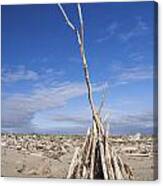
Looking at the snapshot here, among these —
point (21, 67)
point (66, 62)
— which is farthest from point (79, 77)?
point (21, 67)

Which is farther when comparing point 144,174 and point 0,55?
point 0,55

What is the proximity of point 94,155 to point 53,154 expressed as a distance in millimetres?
155

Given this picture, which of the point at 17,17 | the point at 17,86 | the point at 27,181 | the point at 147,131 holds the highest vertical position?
the point at 17,17

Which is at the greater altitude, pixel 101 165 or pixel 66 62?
pixel 66 62

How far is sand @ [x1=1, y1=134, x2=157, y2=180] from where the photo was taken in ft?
7.54

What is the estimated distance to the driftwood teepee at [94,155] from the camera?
7.67 feet

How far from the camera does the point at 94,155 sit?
236 centimetres

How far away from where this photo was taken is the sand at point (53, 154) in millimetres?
2297

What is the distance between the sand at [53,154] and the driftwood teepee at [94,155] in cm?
2

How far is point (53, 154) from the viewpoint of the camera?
7.82 feet

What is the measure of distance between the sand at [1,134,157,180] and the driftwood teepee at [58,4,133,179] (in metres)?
0.02

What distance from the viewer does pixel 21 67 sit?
2.42 metres

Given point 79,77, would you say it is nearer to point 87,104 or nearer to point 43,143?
point 87,104

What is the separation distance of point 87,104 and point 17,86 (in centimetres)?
28
